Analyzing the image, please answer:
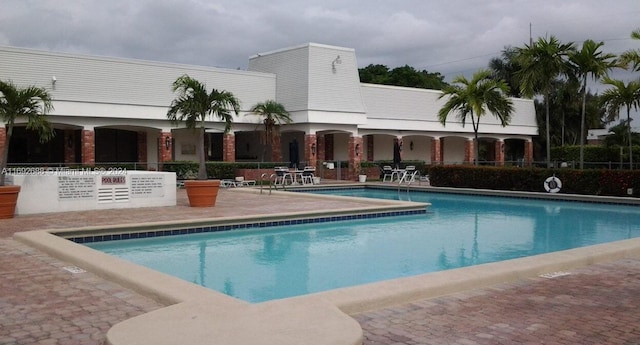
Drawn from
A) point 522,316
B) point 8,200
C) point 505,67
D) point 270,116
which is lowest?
point 522,316

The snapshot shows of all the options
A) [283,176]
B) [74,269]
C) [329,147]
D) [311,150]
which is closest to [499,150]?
[329,147]

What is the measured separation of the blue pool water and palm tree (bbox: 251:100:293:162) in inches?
480

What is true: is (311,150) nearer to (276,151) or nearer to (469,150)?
(276,151)

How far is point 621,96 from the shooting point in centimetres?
2027

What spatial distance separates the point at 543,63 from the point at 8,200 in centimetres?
Result: 1698

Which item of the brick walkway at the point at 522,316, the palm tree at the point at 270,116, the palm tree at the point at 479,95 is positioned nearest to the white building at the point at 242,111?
the palm tree at the point at 270,116

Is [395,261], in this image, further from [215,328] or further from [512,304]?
[215,328]

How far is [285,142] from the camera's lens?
31.2 metres

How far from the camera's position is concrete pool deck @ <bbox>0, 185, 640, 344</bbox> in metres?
4.51

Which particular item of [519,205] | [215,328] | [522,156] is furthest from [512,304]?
[522,156]

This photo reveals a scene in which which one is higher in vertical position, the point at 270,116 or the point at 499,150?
the point at 270,116

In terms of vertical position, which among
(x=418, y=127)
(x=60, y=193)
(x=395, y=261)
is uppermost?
(x=418, y=127)

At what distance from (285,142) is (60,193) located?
18.7 m

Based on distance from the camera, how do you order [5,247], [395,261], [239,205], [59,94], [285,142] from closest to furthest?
[5,247] → [395,261] → [239,205] → [59,94] → [285,142]
